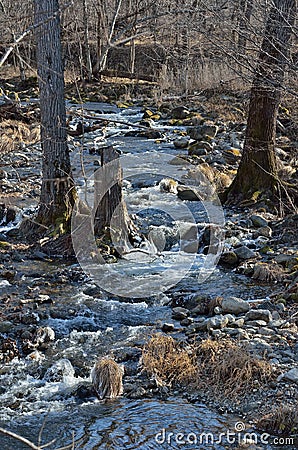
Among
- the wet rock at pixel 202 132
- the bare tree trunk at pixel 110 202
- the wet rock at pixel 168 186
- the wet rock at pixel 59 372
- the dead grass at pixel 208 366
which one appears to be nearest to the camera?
the dead grass at pixel 208 366

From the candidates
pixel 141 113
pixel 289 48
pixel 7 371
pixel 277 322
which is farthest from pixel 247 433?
pixel 141 113

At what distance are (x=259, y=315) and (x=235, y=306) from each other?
0.34 meters

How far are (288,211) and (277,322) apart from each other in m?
3.93

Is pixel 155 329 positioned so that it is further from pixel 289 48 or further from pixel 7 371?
pixel 289 48

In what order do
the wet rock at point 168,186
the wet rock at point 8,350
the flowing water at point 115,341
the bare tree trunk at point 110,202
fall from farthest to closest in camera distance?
the wet rock at point 168,186 < the bare tree trunk at point 110,202 < the wet rock at point 8,350 < the flowing water at point 115,341

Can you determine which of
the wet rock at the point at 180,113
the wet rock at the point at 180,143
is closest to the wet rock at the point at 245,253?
the wet rock at the point at 180,143

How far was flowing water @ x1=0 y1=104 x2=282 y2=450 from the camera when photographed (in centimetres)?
460

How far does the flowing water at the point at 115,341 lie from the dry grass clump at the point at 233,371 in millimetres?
318

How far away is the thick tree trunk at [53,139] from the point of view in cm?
829

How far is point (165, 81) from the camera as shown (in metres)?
22.5

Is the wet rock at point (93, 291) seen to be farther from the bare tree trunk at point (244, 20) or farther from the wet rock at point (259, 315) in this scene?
the bare tree trunk at point (244, 20)

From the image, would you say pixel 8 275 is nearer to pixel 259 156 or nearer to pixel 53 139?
pixel 53 139

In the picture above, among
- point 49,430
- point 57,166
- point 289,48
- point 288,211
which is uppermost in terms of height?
point 289,48

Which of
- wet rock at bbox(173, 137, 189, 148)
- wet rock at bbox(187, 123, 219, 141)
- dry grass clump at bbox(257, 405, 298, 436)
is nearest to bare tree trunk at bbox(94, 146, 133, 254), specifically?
dry grass clump at bbox(257, 405, 298, 436)
